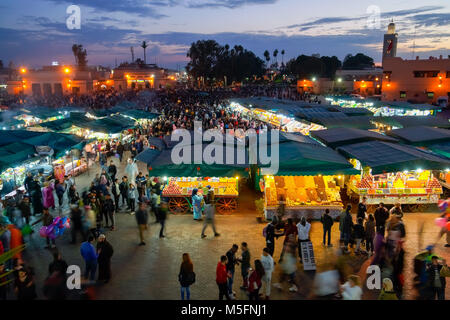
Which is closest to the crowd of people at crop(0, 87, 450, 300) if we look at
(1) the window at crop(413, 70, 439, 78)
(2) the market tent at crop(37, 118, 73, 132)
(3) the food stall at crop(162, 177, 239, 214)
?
(3) the food stall at crop(162, 177, 239, 214)

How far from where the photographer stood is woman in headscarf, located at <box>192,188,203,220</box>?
9.52 metres

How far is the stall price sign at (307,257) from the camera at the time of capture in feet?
22.7

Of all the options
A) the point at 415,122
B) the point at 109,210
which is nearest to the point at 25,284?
the point at 109,210

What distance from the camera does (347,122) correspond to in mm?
17484

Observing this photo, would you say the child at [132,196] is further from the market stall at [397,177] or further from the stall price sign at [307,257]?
the market stall at [397,177]

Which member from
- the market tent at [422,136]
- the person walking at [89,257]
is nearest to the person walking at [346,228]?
the person walking at [89,257]

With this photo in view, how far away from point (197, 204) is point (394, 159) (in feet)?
19.0

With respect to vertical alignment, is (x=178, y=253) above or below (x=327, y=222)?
below

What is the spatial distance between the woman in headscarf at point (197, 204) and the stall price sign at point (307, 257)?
3469 mm

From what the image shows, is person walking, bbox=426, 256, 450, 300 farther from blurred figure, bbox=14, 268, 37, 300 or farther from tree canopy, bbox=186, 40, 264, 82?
tree canopy, bbox=186, 40, 264, 82

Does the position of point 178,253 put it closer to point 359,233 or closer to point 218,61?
point 359,233
